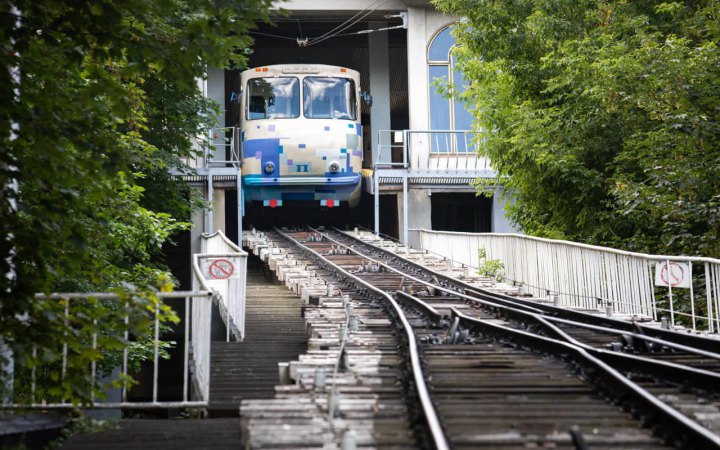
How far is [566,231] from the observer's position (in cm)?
2075

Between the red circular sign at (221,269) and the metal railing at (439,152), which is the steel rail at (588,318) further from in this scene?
the metal railing at (439,152)

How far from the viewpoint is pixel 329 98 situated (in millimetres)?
25625

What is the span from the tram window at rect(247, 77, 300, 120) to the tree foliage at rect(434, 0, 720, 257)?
195 inches

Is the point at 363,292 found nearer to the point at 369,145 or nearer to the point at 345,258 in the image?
the point at 345,258

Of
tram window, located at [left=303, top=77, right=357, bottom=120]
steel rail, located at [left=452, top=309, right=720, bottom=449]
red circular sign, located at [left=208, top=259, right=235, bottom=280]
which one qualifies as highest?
tram window, located at [left=303, top=77, right=357, bottom=120]


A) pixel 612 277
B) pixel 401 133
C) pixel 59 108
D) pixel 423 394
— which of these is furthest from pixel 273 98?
pixel 423 394

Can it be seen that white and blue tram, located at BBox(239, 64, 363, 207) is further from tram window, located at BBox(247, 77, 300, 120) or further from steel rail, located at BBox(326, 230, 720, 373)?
steel rail, located at BBox(326, 230, 720, 373)

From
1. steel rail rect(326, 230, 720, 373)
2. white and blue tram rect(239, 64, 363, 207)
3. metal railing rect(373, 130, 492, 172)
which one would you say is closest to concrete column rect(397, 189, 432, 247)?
metal railing rect(373, 130, 492, 172)

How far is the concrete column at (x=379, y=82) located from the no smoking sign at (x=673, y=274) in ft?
71.1

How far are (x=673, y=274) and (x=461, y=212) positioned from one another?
73.1ft

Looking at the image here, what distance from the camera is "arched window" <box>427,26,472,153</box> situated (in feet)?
98.9

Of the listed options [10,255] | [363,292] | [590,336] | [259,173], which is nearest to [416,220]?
[259,173]

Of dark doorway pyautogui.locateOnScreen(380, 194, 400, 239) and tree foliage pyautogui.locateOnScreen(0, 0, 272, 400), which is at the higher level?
dark doorway pyautogui.locateOnScreen(380, 194, 400, 239)

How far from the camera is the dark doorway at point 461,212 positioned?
104ft
